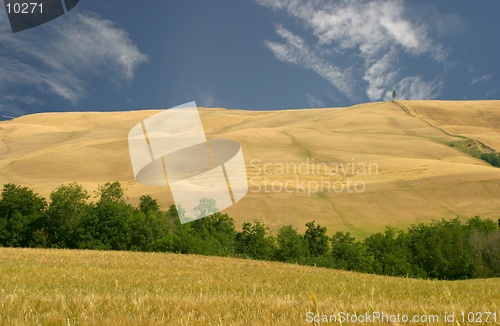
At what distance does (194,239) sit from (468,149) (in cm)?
11121

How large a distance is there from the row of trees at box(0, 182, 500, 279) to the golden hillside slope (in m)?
10.3

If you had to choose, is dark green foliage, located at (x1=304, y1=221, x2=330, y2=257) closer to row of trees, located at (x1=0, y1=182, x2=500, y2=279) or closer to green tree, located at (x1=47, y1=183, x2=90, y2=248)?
row of trees, located at (x1=0, y1=182, x2=500, y2=279)

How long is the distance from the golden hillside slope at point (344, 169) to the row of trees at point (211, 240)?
33.9ft

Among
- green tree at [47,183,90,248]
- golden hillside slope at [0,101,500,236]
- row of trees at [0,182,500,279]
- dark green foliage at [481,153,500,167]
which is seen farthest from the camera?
dark green foliage at [481,153,500,167]

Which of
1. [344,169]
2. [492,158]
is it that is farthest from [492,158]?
[344,169]

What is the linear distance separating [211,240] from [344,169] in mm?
61605

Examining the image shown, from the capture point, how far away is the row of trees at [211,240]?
169 ft

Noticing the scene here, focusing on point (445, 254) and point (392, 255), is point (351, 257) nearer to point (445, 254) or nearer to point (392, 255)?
point (392, 255)

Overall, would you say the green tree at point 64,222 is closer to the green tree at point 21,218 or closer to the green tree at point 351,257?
the green tree at point 21,218

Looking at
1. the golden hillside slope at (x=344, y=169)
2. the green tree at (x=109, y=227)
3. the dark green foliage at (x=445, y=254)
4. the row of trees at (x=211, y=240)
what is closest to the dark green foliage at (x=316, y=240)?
the row of trees at (x=211, y=240)

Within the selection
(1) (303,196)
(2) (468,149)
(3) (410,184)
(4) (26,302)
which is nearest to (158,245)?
(1) (303,196)

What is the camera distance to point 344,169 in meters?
109

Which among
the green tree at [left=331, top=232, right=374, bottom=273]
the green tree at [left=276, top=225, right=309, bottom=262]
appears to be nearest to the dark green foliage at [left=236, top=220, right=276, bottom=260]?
the green tree at [left=276, top=225, right=309, bottom=262]

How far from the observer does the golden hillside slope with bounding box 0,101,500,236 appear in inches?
3034
